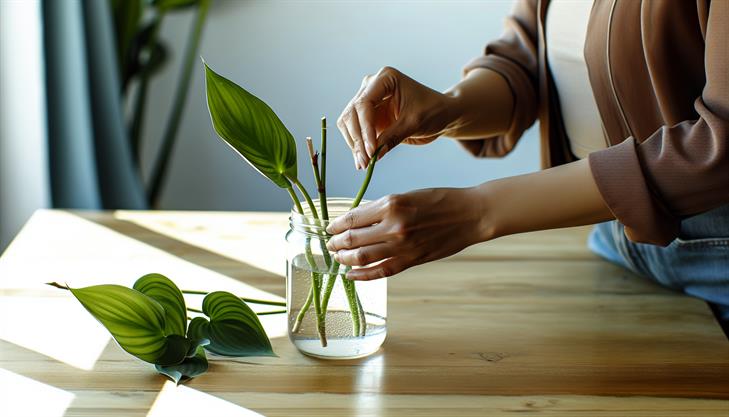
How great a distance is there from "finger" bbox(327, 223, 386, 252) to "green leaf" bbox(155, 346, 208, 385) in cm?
19

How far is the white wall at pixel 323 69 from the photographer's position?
2633 millimetres

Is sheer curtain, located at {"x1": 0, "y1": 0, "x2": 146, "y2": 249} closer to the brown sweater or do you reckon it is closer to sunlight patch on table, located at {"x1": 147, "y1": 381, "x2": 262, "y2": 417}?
the brown sweater

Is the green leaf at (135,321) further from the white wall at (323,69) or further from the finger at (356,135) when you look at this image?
the white wall at (323,69)

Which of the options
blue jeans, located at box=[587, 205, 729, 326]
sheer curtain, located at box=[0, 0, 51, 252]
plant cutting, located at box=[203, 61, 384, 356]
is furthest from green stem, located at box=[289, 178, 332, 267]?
sheer curtain, located at box=[0, 0, 51, 252]

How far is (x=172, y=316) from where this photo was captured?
0.96 m

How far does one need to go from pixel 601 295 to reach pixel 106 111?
1.44 meters

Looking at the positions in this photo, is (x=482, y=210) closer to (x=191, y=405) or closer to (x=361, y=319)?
(x=361, y=319)

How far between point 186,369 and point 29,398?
148 mm

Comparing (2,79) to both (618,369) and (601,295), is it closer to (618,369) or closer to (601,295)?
(601,295)

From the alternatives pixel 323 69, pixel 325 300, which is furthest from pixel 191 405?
pixel 323 69

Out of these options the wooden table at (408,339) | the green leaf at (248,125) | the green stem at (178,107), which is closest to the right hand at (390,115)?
the green leaf at (248,125)

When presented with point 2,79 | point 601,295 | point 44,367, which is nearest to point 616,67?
point 601,295

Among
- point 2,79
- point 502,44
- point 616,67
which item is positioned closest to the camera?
point 616,67

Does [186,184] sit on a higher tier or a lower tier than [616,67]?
lower
